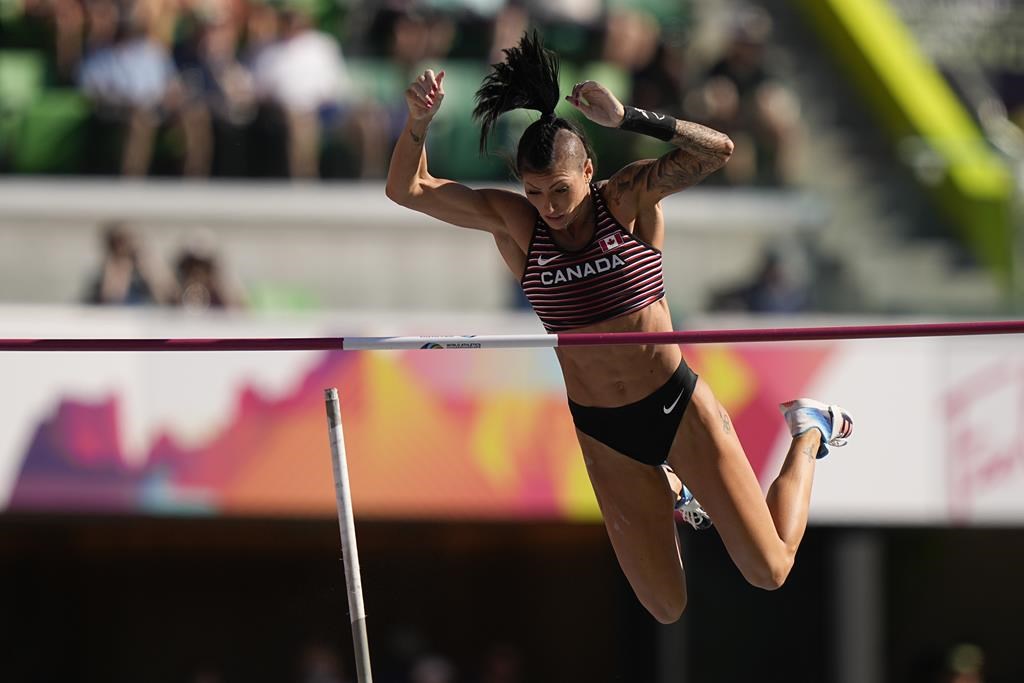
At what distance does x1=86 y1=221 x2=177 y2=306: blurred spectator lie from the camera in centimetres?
1091

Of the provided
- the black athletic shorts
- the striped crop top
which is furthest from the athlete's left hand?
the black athletic shorts

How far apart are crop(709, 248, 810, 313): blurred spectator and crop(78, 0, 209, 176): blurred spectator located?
368 cm

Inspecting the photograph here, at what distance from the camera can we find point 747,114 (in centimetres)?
1224

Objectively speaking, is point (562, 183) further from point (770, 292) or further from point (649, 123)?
point (770, 292)

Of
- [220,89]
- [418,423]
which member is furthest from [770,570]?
[220,89]

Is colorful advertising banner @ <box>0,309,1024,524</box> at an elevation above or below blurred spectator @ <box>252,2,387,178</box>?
below

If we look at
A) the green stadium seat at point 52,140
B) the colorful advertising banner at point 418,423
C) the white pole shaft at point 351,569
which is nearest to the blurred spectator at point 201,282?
the colorful advertising banner at point 418,423

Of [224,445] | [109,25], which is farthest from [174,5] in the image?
[224,445]

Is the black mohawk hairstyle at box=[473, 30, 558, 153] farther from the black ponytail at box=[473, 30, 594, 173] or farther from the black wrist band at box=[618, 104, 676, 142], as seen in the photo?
the black wrist band at box=[618, 104, 676, 142]

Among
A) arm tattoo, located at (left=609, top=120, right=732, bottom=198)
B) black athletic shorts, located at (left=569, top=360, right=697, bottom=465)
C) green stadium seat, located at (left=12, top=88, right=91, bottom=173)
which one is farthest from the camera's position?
green stadium seat, located at (left=12, top=88, right=91, bottom=173)

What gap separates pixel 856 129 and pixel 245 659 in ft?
20.1

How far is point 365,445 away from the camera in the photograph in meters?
10.6

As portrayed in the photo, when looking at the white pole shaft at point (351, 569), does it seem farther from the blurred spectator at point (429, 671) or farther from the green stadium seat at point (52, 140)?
the green stadium seat at point (52, 140)

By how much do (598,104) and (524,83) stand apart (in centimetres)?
44
